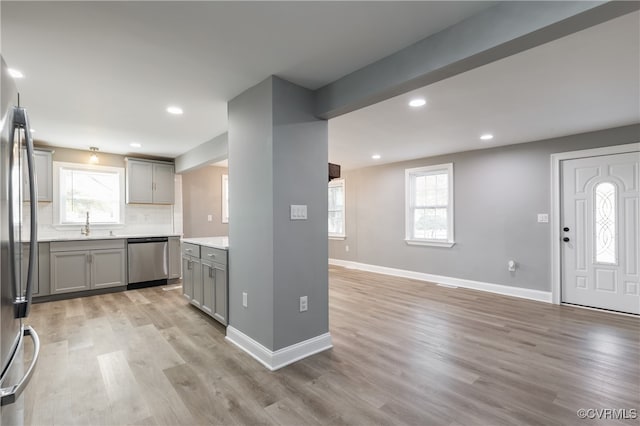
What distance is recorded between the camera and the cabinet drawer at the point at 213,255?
3.16 metres

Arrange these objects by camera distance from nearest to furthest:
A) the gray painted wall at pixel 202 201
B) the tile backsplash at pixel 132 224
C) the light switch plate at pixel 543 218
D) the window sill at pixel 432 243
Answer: the light switch plate at pixel 543 218
the tile backsplash at pixel 132 224
the window sill at pixel 432 243
the gray painted wall at pixel 202 201

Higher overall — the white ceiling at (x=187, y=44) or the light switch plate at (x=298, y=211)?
the white ceiling at (x=187, y=44)

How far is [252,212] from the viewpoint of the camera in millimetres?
2730

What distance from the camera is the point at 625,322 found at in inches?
135

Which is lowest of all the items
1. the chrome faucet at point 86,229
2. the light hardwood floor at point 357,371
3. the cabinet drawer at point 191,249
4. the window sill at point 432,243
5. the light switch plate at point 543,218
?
the light hardwood floor at point 357,371

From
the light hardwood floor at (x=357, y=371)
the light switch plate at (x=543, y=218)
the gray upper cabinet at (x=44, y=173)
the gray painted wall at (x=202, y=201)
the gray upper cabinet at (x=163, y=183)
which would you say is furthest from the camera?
the gray painted wall at (x=202, y=201)

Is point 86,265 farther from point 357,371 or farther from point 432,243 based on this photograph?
point 432,243

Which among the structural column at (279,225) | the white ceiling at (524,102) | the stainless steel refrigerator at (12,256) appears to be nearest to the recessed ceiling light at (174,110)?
the structural column at (279,225)

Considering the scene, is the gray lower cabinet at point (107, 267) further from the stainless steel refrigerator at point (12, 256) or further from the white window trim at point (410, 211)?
the white window trim at point (410, 211)

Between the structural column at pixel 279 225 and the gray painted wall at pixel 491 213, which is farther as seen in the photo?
the gray painted wall at pixel 491 213

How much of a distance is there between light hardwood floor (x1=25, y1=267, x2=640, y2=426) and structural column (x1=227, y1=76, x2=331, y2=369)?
0.26 m

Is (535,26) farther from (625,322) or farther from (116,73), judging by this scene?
(625,322)

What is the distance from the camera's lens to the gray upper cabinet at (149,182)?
5336 millimetres

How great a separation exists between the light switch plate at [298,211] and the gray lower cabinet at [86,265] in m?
3.74
